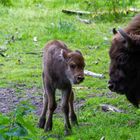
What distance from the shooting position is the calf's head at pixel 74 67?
6750 millimetres

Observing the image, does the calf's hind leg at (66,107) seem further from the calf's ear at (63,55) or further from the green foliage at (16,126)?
the green foliage at (16,126)

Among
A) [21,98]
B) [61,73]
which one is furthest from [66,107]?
[21,98]

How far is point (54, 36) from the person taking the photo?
13.5 meters

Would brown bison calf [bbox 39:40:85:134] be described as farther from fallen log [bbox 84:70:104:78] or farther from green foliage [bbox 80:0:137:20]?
green foliage [bbox 80:0:137:20]

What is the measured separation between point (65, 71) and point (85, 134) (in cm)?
84

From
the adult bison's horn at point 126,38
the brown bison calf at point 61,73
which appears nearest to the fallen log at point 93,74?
the brown bison calf at point 61,73

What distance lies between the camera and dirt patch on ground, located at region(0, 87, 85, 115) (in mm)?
8555

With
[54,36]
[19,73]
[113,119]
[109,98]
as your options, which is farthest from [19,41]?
[113,119]

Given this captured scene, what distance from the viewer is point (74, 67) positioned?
22.5 feet

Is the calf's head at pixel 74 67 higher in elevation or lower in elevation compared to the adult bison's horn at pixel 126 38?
lower

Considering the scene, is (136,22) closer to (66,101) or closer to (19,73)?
(66,101)

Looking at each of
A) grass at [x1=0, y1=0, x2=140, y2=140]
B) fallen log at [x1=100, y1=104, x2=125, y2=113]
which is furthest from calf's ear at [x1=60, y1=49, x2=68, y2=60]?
fallen log at [x1=100, y1=104, x2=125, y2=113]

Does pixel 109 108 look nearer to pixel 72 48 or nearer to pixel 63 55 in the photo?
pixel 63 55

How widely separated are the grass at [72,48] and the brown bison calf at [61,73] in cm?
32
